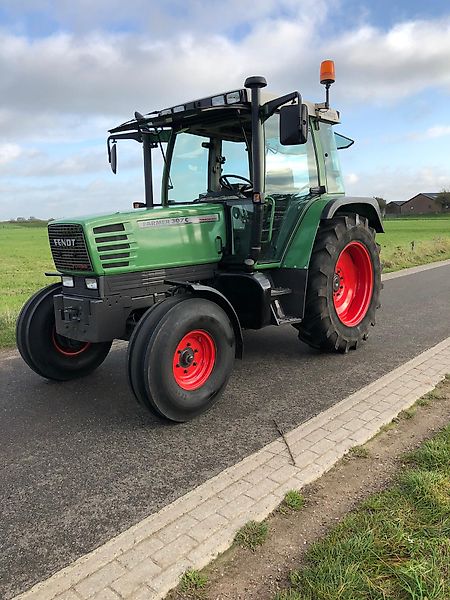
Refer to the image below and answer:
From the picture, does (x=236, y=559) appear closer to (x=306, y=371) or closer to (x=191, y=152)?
(x=306, y=371)

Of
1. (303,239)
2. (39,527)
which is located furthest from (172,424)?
(303,239)

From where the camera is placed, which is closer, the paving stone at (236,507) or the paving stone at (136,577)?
the paving stone at (136,577)

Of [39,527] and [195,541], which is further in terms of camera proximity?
[39,527]

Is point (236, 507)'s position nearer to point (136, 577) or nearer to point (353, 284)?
point (136, 577)

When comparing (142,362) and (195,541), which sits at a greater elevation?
(142,362)

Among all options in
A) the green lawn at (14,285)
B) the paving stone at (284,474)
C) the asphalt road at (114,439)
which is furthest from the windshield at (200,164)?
the green lawn at (14,285)

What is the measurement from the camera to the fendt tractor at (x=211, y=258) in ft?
12.9

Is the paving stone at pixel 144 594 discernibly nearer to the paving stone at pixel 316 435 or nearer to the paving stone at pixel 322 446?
the paving stone at pixel 322 446

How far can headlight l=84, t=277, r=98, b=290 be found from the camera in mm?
4085

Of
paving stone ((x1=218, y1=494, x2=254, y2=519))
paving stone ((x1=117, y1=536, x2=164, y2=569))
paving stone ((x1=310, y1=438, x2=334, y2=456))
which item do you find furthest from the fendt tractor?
paving stone ((x1=117, y1=536, x2=164, y2=569))

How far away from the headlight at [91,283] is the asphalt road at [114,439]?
978 millimetres

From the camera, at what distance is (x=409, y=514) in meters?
2.54

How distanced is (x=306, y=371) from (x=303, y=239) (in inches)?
51.2

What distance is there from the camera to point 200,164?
5156mm
